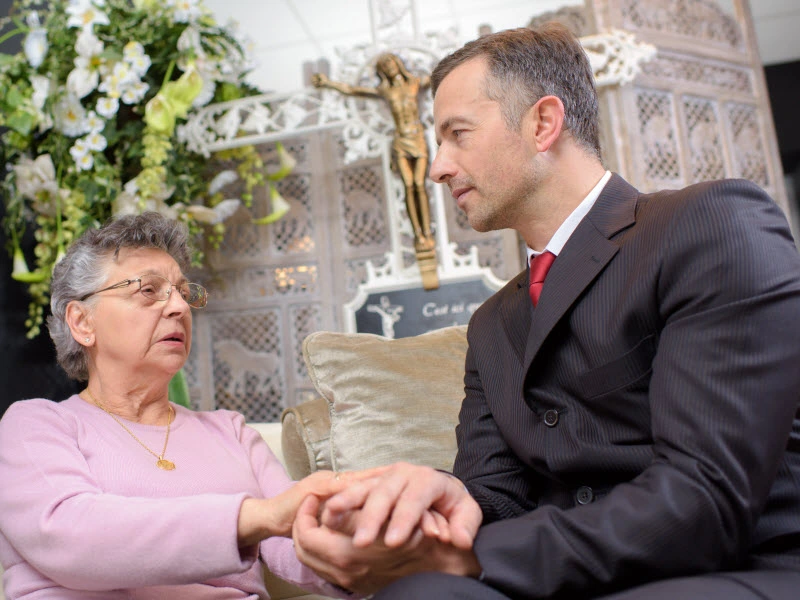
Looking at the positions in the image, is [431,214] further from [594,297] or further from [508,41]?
[594,297]

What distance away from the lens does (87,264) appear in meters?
1.53

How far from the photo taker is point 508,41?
4.39 feet

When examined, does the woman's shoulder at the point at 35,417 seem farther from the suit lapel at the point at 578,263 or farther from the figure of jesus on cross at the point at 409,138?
the figure of jesus on cross at the point at 409,138

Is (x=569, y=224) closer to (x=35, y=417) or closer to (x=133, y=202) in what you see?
(x=35, y=417)

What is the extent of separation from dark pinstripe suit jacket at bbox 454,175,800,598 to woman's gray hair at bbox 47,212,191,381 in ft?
2.99

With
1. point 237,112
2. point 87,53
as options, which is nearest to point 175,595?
point 87,53

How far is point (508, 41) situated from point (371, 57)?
187 centimetres

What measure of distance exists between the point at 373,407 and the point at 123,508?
0.70 meters

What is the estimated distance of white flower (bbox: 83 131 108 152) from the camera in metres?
2.76

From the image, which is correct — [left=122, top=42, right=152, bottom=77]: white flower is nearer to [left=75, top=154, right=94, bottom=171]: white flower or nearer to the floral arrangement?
the floral arrangement

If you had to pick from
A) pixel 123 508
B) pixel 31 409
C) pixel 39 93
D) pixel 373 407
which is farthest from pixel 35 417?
pixel 39 93

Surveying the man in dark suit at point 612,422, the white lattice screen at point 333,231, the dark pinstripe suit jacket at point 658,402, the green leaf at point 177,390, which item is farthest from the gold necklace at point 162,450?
the white lattice screen at point 333,231

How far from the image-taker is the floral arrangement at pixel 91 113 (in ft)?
8.93

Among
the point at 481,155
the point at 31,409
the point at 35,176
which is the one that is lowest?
the point at 31,409
